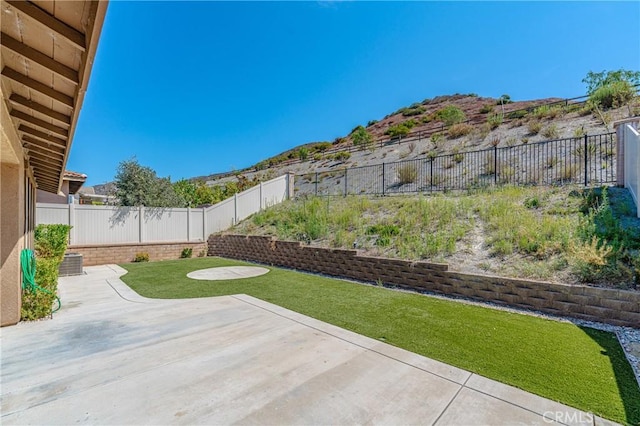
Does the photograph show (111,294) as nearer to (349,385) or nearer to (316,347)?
(316,347)

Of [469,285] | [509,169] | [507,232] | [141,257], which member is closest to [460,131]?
[509,169]

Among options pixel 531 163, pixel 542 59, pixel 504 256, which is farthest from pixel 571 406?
pixel 542 59

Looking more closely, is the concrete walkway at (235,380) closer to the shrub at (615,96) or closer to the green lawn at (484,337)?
the green lawn at (484,337)

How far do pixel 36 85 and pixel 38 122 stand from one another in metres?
1.46

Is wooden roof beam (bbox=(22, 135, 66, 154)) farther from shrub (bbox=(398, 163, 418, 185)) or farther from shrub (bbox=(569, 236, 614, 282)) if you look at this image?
shrub (bbox=(398, 163, 418, 185))

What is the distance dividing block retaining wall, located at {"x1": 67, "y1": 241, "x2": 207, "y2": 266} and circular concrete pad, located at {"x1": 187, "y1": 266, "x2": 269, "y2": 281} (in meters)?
4.28

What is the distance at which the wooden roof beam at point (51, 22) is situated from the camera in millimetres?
1960

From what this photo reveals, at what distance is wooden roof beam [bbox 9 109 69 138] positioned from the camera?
387cm

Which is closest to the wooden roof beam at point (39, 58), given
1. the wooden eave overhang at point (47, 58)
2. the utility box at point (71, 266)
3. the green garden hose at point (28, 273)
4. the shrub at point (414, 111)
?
the wooden eave overhang at point (47, 58)

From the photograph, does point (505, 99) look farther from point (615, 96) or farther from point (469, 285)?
point (469, 285)

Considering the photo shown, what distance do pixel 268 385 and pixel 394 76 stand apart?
1107 inches

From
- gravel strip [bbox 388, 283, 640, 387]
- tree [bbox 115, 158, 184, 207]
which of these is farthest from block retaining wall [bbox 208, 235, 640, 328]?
tree [bbox 115, 158, 184, 207]

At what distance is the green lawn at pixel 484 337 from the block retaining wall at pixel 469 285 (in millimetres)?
476

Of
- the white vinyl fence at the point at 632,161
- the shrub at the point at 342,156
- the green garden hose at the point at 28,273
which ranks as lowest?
the green garden hose at the point at 28,273
